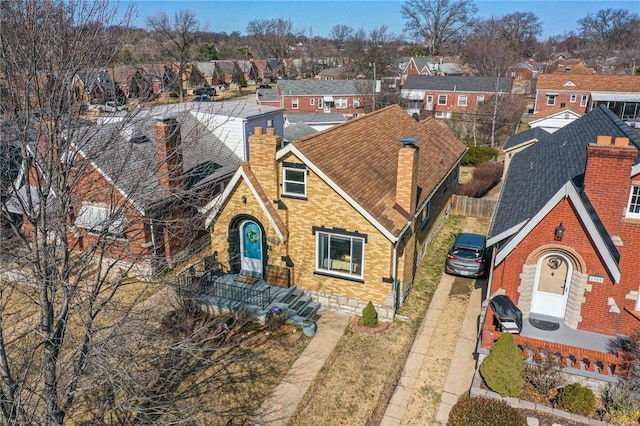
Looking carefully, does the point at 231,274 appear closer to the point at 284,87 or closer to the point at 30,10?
the point at 30,10

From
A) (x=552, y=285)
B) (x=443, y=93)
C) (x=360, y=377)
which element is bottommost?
(x=360, y=377)

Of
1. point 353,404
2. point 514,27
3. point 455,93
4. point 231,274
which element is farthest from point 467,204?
point 514,27

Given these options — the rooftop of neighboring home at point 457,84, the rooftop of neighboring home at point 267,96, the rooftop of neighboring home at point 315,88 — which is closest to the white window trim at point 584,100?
the rooftop of neighboring home at point 457,84

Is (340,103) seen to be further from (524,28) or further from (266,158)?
(524,28)

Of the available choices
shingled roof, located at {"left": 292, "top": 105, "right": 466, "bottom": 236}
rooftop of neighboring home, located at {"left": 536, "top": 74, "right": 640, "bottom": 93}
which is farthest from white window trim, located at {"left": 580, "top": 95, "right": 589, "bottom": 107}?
shingled roof, located at {"left": 292, "top": 105, "right": 466, "bottom": 236}

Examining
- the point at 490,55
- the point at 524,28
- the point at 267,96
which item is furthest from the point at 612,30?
the point at 267,96
